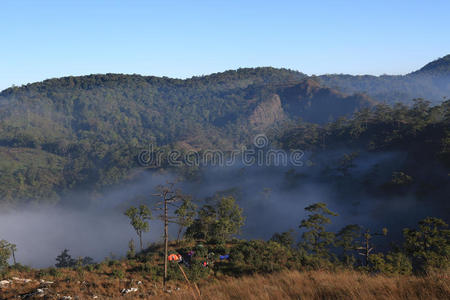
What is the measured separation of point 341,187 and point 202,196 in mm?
55499

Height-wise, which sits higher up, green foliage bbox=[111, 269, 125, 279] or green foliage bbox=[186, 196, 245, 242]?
green foliage bbox=[111, 269, 125, 279]

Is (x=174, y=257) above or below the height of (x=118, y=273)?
below

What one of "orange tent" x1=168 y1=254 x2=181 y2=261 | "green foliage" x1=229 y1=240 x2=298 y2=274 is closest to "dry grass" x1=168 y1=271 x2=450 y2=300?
"green foliage" x1=229 y1=240 x2=298 y2=274

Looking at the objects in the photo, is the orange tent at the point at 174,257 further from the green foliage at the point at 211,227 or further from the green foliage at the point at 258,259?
the green foliage at the point at 211,227

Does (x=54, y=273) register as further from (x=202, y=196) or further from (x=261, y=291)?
(x=202, y=196)

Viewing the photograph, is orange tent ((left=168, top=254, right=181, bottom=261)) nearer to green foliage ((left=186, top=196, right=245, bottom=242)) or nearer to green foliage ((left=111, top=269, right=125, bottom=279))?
green foliage ((left=111, top=269, right=125, bottom=279))

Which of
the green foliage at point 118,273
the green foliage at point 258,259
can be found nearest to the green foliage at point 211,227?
the green foliage at point 258,259

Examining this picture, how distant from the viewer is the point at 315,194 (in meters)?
94.4

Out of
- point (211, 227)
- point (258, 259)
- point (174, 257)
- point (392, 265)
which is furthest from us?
point (211, 227)

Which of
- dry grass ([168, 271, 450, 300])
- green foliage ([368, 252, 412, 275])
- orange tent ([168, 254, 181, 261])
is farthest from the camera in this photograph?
orange tent ([168, 254, 181, 261])

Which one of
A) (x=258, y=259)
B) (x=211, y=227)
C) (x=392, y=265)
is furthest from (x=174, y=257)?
(x=392, y=265)

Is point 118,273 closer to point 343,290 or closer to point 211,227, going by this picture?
point 211,227

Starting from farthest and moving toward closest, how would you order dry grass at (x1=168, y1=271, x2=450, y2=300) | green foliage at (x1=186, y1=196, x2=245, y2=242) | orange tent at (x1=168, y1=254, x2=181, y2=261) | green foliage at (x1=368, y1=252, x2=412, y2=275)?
green foliage at (x1=186, y1=196, x2=245, y2=242), orange tent at (x1=168, y1=254, x2=181, y2=261), green foliage at (x1=368, y1=252, x2=412, y2=275), dry grass at (x1=168, y1=271, x2=450, y2=300)

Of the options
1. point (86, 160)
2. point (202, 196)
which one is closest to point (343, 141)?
point (202, 196)
